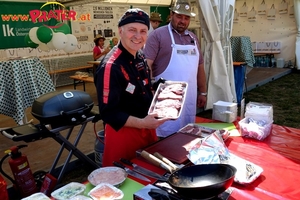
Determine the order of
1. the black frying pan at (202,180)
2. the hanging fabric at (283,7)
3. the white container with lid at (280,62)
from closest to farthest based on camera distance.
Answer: the black frying pan at (202,180)
the hanging fabric at (283,7)
the white container with lid at (280,62)

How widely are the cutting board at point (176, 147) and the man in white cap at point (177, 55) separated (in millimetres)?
811

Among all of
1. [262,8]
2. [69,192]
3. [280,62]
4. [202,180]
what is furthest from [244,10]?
[69,192]

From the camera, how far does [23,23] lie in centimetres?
730

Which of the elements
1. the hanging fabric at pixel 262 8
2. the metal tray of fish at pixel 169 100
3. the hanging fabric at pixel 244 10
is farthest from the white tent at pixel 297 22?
the metal tray of fish at pixel 169 100

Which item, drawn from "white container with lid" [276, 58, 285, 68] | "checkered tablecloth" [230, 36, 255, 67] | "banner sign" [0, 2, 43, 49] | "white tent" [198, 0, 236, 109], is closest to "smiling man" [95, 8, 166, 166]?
"white tent" [198, 0, 236, 109]

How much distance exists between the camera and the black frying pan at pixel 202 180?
3.33 ft

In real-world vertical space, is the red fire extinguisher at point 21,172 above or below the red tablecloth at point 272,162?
below

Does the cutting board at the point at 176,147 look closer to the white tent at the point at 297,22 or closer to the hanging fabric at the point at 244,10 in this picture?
the white tent at the point at 297,22

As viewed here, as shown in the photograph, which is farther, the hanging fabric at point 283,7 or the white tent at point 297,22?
the hanging fabric at point 283,7

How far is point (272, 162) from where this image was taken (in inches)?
61.2

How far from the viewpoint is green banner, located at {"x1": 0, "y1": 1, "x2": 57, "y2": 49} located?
6.88 meters

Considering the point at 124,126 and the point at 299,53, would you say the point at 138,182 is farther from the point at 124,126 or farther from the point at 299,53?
the point at 299,53

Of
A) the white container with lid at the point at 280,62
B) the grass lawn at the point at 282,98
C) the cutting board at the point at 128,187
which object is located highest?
the cutting board at the point at 128,187

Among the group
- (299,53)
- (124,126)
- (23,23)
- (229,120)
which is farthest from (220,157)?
(299,53)
